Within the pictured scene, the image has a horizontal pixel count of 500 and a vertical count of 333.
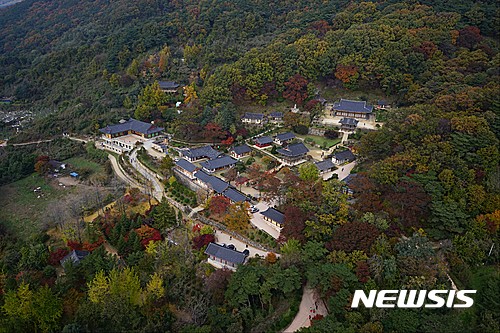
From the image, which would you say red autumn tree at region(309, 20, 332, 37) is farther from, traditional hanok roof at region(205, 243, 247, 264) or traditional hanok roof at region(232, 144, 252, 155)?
traditional hanok roof at region(205, 243, 247, 264)

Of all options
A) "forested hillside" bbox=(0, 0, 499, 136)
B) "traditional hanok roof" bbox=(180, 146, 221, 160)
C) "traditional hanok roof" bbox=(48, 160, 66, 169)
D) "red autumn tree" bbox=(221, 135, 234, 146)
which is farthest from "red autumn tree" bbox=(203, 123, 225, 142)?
"traditional hanok roof" bbox=(48, 160, 66, 169)

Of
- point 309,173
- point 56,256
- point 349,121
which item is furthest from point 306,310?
point 349,121

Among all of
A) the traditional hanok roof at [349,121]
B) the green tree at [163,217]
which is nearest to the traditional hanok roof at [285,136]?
the traditional hanok roof at [349,121]

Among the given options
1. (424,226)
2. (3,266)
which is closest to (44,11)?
(3,266)

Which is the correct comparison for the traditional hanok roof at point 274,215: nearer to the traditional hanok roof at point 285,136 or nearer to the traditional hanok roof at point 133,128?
the traditional hanok roof at point 285,136

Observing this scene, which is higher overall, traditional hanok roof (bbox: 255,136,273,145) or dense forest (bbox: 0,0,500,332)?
dense forest (bbox: 0,0,500,332)

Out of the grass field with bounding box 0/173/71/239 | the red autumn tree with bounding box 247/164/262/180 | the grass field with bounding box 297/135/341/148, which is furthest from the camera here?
the grass field with bounding box 297/135/341/148
